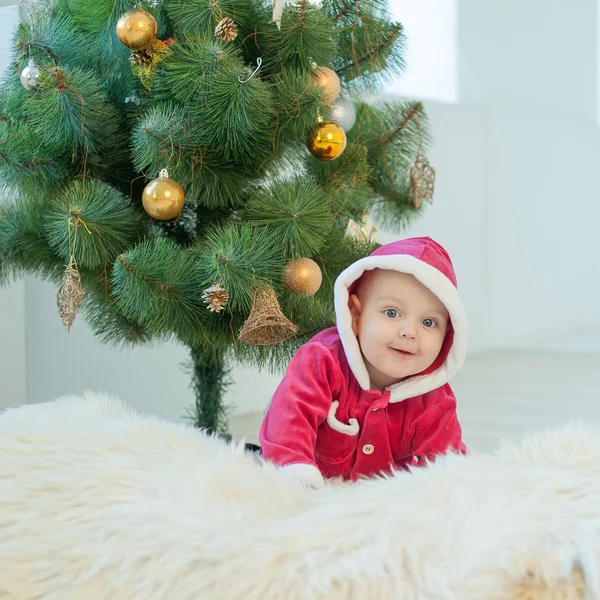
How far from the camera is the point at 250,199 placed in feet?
3.69

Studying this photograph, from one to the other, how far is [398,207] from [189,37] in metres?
0.50

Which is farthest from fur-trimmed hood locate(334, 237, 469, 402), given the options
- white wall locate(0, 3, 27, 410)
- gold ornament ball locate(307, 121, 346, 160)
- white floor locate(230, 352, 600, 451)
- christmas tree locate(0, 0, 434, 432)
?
white wall locate(0, 3, 27, 410)

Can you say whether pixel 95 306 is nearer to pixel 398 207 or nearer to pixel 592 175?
pixel 398 207

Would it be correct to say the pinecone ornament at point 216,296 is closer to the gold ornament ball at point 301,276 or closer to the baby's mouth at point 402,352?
the gold ornament ball at point 301,276

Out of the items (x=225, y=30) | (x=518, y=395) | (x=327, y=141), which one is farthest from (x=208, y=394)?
(x=518, y=395)

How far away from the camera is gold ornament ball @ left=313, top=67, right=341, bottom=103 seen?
1141 millimetres

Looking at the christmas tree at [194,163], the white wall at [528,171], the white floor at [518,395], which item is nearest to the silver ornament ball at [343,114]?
the christmas tree at [194,163]

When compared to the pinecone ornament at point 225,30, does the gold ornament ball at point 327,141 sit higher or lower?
lower

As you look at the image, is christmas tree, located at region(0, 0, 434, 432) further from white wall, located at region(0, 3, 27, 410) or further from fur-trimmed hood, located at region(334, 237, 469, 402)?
white wall, located at region(0, 3, 27, 410)

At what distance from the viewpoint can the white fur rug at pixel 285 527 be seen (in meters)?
0.59

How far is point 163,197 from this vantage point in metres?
1.06

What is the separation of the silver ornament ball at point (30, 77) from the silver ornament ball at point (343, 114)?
1.40 ft

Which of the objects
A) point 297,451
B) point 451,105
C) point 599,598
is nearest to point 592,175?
point 451,105

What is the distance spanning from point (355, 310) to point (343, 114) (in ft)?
1.19
